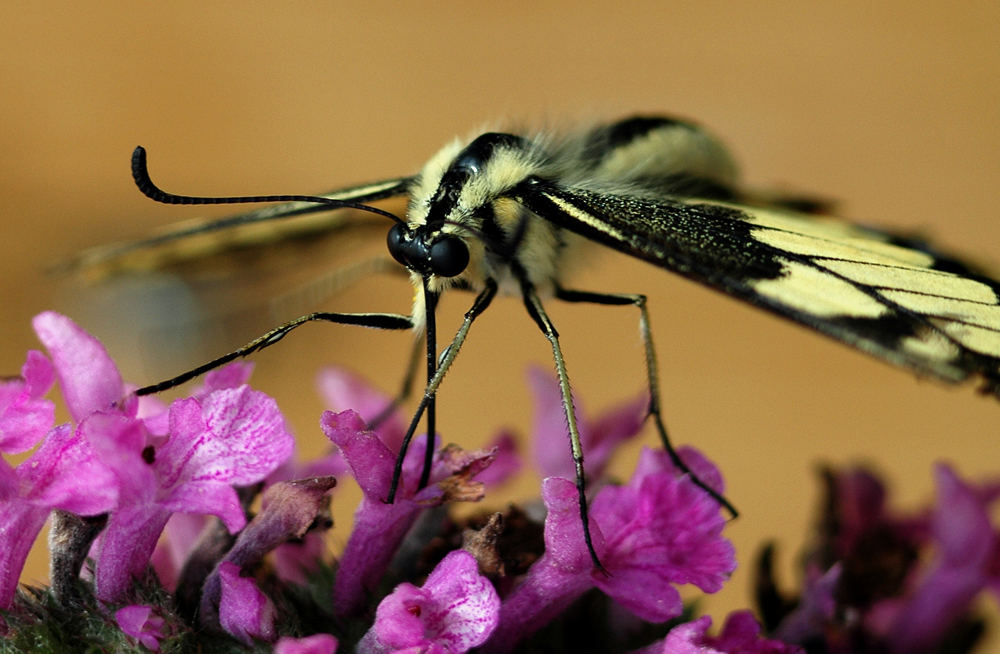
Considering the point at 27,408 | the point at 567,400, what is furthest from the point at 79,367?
the point at 567,400

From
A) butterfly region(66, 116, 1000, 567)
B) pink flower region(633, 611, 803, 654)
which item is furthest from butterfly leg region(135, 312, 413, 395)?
pink flower region(633, 611, 803, 654)

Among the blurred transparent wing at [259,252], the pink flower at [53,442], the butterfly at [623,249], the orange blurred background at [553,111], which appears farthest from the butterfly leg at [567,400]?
the orange blurred background at [553,111]

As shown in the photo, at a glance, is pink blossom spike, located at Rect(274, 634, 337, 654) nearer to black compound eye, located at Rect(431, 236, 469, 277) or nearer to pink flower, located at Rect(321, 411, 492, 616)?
pink flower, located at Rect(321, 411, 492, 616)

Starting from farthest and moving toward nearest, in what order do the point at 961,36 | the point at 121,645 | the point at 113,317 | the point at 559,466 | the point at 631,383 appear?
the point at 961,36 < the point at 631,383 < the point at 113,317 < the point at 559,466 < the point at 121,645

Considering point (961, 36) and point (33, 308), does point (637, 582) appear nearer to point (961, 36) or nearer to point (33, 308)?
point (33, 308)

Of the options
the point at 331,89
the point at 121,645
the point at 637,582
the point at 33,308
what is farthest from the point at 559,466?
the point at 331,89

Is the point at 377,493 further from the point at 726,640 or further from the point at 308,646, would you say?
the point at 726,640
